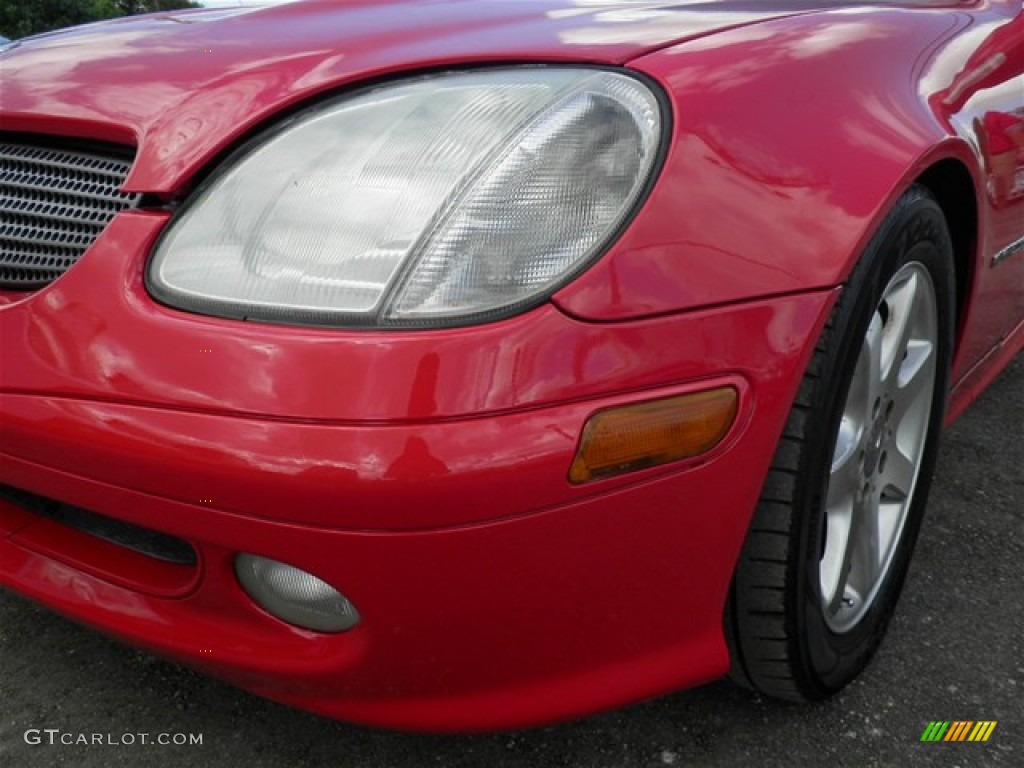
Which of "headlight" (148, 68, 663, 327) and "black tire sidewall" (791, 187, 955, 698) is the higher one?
"headlight" (148, 68, 663, 327)

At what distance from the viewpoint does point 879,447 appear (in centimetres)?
166

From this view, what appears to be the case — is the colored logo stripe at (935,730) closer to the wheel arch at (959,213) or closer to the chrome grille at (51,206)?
the wheel arch at (959,213)

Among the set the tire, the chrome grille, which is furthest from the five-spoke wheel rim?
the chrome grille

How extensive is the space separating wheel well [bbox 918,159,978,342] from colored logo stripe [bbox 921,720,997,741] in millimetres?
740

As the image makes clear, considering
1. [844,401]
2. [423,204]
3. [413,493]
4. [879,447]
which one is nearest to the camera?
[413,493]

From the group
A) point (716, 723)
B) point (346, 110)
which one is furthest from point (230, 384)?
point (716, 723)

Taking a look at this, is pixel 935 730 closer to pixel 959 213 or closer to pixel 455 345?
pixel 959 213

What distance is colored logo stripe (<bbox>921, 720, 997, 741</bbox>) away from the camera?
5.01 ft

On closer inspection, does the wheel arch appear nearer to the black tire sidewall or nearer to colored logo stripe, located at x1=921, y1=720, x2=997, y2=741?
the black tire sidewall

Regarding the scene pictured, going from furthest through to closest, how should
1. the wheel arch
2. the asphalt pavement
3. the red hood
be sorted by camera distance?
the wheel arch < the asphalt pavement < the red hood

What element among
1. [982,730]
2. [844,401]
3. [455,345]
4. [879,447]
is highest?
[455,345]

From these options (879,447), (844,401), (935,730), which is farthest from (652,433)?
(935,730)

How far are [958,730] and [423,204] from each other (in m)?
1.16

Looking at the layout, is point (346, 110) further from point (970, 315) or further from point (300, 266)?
point (970, 315)
